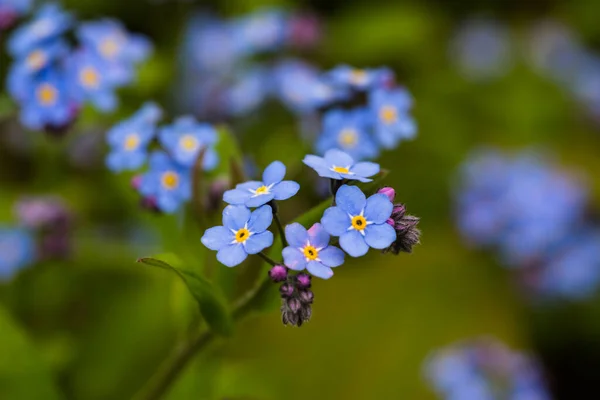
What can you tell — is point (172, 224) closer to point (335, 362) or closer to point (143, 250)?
point (143, 250)

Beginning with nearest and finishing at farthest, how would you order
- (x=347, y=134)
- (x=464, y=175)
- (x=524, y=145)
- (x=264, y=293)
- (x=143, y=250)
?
(x=264, y=293) → (x=347, y=134) → (x=143, y=250) → (x=464, y=175) → (x=524, y=145)

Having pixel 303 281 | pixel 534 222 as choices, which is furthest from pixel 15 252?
pixel 534 222

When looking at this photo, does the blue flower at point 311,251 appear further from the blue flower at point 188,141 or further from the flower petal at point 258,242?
the blue flower at point 188,141

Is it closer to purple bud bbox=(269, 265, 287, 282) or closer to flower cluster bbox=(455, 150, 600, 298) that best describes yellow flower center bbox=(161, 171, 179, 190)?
purple bud bbox=(269, 265, 287, 282)

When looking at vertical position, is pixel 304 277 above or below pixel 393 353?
above

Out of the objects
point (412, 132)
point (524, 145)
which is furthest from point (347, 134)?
point (524, 145)

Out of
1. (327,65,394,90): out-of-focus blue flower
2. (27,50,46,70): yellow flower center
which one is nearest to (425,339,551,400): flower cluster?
(327,65,394,90): out-of-focus blue flower

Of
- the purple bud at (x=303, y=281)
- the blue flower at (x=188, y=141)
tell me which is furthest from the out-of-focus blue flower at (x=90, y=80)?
the purple bud at (x=303, y=281)
